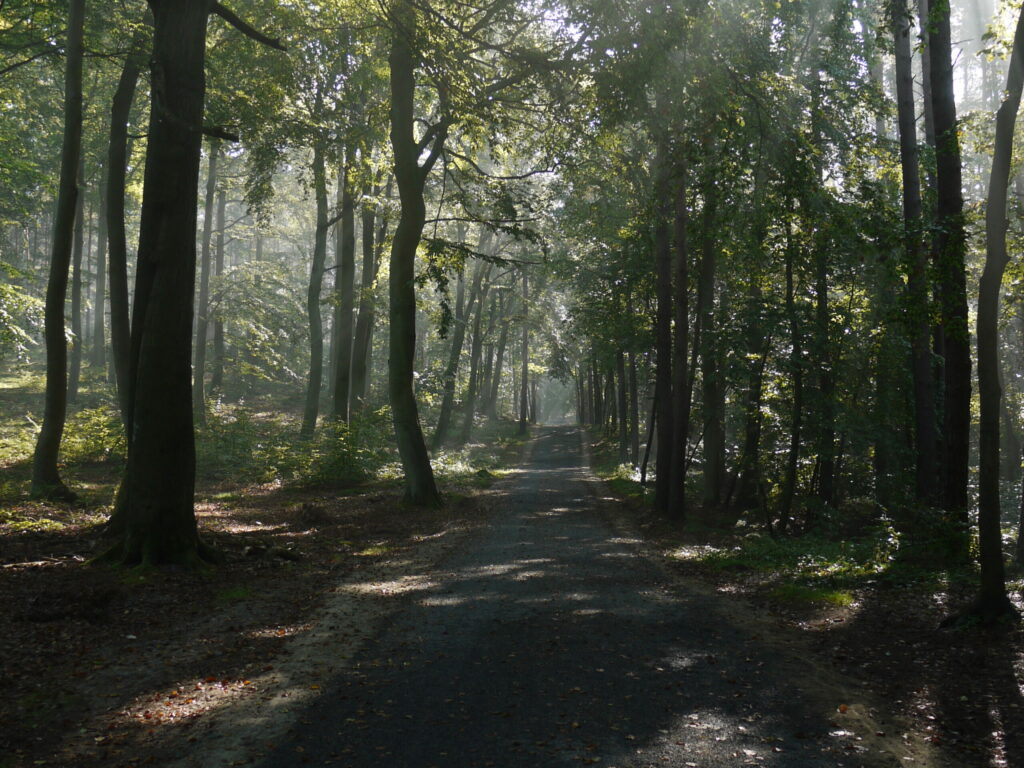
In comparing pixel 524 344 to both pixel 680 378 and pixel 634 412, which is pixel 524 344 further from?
pixel 680 378

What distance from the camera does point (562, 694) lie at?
5738 mm

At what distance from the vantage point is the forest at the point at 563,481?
569 cm

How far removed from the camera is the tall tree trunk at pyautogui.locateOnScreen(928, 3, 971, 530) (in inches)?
405

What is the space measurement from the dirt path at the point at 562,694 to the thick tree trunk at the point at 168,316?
2772 millimetres

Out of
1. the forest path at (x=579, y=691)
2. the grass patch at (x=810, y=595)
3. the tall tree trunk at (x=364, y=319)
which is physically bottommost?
the grass patch at (x=810, y=595)

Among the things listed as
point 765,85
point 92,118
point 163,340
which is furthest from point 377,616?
point 92,118

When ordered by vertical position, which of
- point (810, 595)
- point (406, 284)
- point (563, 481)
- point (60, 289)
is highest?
point (406, 284)

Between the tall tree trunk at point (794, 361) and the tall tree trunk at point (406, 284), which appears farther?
the tall tree trunk at point (406, 284)

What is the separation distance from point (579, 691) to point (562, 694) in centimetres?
15

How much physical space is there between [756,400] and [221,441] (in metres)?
16.6

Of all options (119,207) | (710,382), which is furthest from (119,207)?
(710,382)

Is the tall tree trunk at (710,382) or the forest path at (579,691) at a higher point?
the tall tree trunk at (710,382)

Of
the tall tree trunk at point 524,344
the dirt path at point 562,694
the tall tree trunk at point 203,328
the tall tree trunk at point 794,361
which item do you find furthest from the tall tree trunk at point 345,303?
the tall tree trunk at point 524,344

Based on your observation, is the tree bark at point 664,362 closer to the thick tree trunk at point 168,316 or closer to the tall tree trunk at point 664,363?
the tall tree trunk at point 664,363
